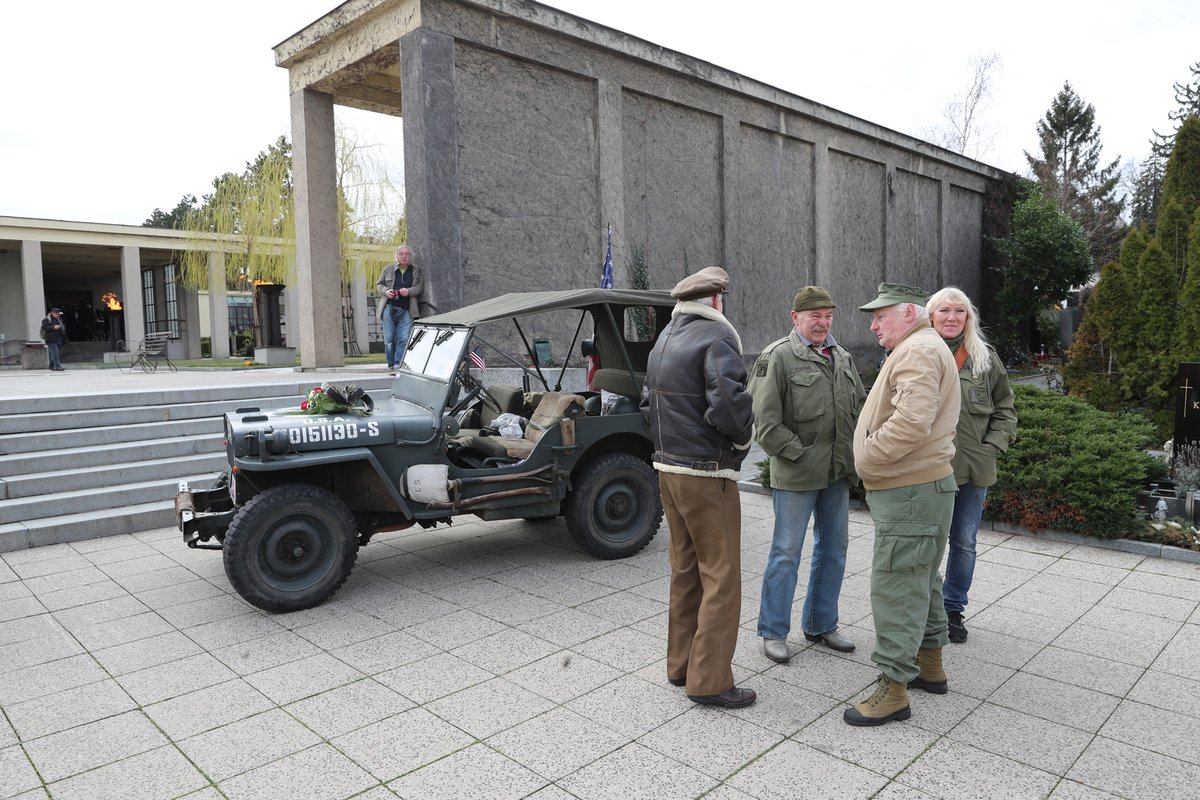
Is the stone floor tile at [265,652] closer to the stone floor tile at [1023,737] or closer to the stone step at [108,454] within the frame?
the stone floor tile at [1023,737]

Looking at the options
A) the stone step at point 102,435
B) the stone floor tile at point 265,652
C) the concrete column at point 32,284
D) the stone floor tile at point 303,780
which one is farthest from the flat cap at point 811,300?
the concrete column at point 32,284

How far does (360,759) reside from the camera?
322 centimetres

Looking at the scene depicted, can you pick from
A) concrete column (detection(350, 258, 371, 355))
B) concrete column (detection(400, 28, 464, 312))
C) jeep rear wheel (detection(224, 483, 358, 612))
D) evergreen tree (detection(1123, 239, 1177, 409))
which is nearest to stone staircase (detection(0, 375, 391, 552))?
jeep rear wheel (detection(224, 483, 358, 612))

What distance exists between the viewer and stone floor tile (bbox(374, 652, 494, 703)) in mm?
3850

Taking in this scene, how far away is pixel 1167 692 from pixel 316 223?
507 inches

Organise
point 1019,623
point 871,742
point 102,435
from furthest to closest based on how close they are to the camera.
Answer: point 102,435, point 1019,623, point 871,742

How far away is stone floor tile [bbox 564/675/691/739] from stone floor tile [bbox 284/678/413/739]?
33.4 inches

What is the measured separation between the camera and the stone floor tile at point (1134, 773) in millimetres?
2902

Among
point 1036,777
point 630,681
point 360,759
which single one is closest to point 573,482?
point 630,681

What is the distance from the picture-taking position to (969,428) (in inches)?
168

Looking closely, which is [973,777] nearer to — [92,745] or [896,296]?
[896,296]

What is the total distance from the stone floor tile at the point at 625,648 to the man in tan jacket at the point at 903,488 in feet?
3.67

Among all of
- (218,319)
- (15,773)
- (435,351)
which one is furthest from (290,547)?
(218,319)

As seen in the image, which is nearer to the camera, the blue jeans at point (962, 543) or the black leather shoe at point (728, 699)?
the black leather shoe at point (728, 699)
